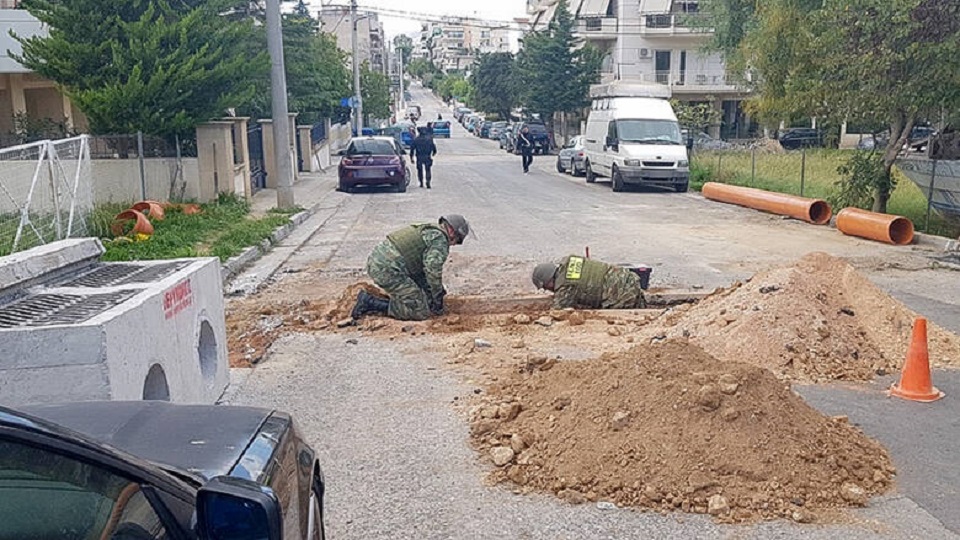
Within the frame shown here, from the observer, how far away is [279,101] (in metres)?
19.2

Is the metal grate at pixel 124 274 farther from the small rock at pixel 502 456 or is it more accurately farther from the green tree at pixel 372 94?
the green tree at pixel 372 94

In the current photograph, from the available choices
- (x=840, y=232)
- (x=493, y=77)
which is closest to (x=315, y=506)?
(x=840, y=232)

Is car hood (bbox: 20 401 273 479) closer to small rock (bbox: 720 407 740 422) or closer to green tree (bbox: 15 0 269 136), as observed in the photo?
small rock (bbox: 720 407 740 422)

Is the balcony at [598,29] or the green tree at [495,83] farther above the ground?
the balcony at [598,29]

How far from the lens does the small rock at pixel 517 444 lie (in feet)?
17.8

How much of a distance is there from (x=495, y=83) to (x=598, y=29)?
→ 22.5m

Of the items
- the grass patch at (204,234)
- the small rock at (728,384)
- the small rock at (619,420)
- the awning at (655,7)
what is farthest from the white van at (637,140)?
the awning at (655,7)

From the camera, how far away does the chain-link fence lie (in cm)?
1046

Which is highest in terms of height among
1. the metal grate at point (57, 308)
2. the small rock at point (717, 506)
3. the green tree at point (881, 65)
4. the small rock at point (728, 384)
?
the green tree at point (881, 65)

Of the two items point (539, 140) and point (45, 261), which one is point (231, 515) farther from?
point (539, 140)

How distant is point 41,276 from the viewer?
18.5 feet

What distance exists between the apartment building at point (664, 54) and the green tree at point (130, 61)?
42183 mm

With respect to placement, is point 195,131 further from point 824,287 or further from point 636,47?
point 636,47

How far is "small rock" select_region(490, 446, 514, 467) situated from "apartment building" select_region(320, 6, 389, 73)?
6685 cm
